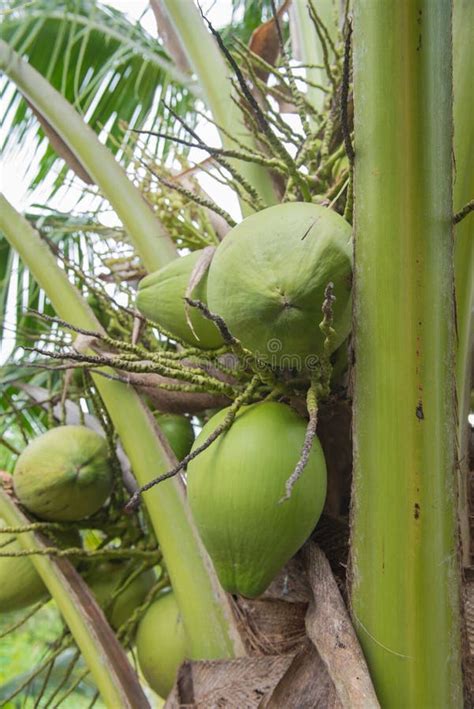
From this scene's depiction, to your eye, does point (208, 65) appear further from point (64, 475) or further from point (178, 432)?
point (64, 475)

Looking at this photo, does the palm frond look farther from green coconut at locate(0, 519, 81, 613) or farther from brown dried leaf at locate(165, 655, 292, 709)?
brown dried leaf at locate(165, 655, 292, 709)

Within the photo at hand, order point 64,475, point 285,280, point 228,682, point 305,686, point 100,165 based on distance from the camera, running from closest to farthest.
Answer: point 285,280
point 305,686
point 228,682
point 64,475
point 100,165

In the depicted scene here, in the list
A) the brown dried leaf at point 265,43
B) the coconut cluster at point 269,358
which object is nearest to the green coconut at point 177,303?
the coconut cluster at point 269,358

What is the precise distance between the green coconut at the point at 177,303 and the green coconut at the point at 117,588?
0.66 m

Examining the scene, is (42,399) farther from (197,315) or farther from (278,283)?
(278,283)

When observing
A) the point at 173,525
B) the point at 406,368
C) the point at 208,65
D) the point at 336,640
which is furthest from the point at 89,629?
the point at 208,65

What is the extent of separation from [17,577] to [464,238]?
3.75ft

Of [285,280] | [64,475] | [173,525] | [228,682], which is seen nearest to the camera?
[285,280]

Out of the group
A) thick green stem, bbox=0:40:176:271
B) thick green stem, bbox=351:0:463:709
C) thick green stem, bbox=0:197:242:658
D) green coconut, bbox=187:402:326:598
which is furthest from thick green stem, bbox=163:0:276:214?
green coconut, bbox=187:402:326:598

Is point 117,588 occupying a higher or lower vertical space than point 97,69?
lower

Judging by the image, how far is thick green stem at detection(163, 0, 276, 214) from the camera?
1.62 meters

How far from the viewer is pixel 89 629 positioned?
143 cm

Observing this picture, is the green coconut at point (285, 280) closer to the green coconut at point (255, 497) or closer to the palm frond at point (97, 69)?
the green coconut at point (255, 497)

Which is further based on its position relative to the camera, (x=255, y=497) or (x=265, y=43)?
(x=265, y=43)
